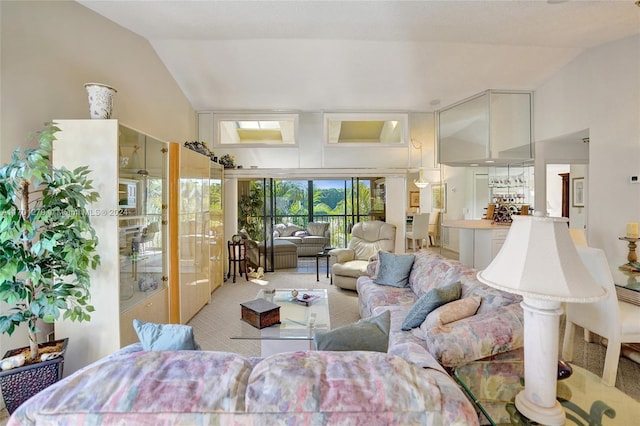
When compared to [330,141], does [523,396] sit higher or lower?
lower

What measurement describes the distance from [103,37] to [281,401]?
3.78 metres

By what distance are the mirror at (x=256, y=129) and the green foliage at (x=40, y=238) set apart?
366 cm

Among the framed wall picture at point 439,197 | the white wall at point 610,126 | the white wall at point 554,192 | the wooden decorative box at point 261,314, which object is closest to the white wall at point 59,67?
the wooden decorative box at point 261,314

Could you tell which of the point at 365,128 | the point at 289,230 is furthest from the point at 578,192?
the point at 289,230

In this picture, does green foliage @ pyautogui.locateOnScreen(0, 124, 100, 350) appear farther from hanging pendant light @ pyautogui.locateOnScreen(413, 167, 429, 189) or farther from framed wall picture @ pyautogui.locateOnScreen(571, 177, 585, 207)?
framed wall picture @ pyautogui.locateOnScreen(571, 177, 585, 207)

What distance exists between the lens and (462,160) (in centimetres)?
511

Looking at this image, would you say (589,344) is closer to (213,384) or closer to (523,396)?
(523,396)

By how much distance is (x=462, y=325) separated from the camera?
177 cm


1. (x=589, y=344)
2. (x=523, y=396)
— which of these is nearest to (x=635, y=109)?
(x=589, y=344)

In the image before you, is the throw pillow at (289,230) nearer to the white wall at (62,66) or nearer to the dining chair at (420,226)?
the dining chair at (420,226)

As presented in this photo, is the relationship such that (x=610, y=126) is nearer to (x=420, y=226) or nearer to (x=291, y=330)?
(x=420, y=226)

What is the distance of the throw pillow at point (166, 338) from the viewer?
1.33 meters

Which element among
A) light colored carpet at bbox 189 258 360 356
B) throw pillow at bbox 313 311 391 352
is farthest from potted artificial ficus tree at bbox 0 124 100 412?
throw pillow at bbox 313 311 391 352

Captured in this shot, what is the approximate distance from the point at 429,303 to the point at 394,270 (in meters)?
1.17
